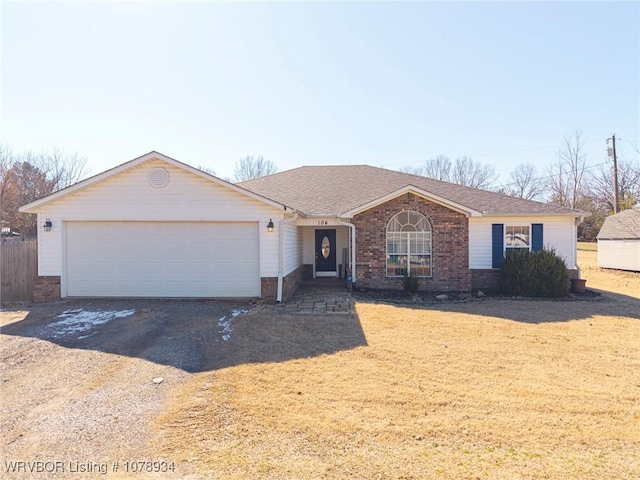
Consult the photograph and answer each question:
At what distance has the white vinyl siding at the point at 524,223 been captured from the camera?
12.1 metres

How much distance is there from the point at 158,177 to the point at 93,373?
5.78 metres

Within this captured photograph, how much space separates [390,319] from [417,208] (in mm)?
4494

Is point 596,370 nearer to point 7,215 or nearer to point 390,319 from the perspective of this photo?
point 390,319

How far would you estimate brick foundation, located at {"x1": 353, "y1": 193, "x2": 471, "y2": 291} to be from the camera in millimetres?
11250

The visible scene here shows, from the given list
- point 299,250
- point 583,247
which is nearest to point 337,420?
point 299,250

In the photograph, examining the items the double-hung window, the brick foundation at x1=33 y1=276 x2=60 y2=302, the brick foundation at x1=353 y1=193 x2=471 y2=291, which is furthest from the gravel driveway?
the double-hung window

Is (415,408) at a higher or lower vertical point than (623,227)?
lower

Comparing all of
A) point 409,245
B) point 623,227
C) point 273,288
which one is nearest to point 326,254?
point 409,245

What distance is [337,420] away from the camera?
3773mm

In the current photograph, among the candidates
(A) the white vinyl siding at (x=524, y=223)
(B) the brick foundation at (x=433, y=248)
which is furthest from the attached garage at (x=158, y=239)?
(A) the white vinyl siding at (x=524, y=223)

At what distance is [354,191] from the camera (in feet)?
46.5

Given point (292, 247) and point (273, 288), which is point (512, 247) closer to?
point (292, 247)

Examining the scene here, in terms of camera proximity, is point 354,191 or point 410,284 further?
point 354,191

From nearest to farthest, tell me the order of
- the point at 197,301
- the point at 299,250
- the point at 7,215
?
the point at 197,301
the point at 299,250
the point at 7,215
